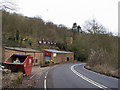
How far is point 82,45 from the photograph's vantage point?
229 ft

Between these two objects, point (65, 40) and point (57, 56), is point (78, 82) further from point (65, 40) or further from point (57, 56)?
point (65, 40)

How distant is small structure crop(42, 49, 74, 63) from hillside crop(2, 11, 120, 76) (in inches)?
203

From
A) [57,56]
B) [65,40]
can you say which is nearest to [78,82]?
[57,56]

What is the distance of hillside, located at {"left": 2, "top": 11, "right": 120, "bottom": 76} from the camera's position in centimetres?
2659

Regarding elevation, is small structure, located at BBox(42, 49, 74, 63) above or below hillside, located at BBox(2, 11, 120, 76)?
below

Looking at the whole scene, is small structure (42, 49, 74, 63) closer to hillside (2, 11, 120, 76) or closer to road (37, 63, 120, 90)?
hillside (2, 11, 120, 76)

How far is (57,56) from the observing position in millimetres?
61250

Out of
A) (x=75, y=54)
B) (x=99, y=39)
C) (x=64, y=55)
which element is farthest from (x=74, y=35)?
(x=99, y=39)

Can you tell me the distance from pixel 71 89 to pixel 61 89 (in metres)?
0.54

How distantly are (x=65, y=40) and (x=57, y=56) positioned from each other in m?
18.7

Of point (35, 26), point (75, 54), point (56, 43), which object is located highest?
point (35, 26)

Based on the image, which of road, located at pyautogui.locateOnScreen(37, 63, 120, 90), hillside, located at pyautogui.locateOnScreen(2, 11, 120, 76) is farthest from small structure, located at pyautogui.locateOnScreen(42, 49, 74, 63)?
road, located at pyautogui.locateOnScreen(37, 63, 120, 90)

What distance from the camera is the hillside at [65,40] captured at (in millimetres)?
26591

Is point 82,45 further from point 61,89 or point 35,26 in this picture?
point 61,89
